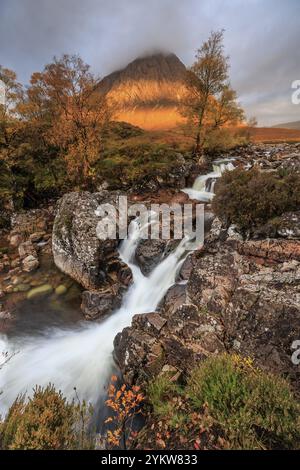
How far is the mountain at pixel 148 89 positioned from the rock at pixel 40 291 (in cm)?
7707

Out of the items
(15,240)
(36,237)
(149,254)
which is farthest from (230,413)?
(15,240)

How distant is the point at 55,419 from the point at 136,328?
11.2ft

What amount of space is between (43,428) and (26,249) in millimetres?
11879

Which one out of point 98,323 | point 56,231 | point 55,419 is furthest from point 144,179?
point 55,419

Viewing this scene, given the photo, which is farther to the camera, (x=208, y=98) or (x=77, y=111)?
(x=208, y=98)

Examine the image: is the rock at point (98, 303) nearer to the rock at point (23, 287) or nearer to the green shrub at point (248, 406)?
the rock at point (23, 287)

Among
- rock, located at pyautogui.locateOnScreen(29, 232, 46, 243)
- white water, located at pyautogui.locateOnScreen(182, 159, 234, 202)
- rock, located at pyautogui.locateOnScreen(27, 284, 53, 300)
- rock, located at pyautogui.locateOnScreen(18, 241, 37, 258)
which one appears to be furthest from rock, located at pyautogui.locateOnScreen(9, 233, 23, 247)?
white water, located at pyautogui.locateOnScreen(182, 159, 234, 202)

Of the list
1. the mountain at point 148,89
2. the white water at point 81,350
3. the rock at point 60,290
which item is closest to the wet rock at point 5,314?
the white water at point 81,350

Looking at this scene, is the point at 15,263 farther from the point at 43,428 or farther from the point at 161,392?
the point at 43,428

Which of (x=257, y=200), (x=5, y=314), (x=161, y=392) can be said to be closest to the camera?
(x=161, y=392)

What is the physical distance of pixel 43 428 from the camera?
11.1 feet

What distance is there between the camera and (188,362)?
223 inches

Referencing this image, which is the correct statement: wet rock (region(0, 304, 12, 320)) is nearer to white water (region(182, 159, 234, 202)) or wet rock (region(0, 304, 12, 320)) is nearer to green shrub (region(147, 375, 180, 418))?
green shrub (region(147, 375, 180, 418))

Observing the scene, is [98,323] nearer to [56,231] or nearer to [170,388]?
[170,388]
